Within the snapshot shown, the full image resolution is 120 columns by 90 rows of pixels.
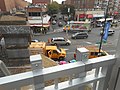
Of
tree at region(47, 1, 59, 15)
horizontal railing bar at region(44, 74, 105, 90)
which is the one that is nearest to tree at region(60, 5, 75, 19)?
tree at region(47, 1, 59, 15)

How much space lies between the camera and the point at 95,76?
3.94ft

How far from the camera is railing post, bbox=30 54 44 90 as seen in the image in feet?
2.97

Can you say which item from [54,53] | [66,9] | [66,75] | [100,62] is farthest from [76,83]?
[66,9]

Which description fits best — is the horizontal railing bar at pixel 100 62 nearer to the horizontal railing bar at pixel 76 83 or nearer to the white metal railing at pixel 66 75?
the white metal railing at pixel 66 75

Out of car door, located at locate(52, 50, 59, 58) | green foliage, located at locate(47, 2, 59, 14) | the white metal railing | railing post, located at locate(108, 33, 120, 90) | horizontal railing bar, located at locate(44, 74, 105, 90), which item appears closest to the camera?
the white metal railing

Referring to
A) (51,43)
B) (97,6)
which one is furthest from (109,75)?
(97,6)

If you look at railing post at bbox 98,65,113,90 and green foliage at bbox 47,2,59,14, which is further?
green foliage at bbox 47,2,59,14

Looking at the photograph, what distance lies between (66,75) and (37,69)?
0.22 m

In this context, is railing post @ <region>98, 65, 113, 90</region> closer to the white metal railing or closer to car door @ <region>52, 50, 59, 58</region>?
the white metal railing

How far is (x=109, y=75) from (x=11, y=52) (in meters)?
1.86

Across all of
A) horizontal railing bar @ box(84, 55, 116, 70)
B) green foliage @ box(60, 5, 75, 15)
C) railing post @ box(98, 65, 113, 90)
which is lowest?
railing post @ box(98, 65, 113, 90)

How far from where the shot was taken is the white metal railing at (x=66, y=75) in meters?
0.90

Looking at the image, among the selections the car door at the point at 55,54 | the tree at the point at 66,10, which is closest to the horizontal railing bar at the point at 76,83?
the car door at the point at 55,54

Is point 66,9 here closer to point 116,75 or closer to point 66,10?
point 66,10
